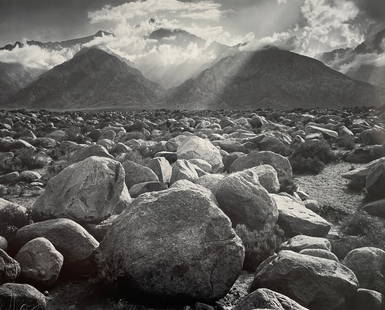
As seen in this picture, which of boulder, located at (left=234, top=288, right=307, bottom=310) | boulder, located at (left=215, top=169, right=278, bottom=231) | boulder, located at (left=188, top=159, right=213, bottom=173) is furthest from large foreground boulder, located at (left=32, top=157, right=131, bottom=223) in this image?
boulder, located at (left=188, top=159, right=213, bottom=173)

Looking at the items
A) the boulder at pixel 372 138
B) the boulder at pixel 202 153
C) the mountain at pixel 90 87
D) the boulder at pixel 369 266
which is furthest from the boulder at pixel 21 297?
the mountain at pixel 90 87

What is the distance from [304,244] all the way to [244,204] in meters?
1.10

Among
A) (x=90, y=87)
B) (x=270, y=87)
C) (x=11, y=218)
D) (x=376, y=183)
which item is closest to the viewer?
(x=11, y=218)

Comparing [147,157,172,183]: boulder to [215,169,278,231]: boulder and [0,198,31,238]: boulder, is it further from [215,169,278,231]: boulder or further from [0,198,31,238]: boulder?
[0,198,31,238]: boulder

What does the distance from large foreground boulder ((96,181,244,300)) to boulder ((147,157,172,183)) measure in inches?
169

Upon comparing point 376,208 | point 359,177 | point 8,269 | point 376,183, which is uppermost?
point 8,269

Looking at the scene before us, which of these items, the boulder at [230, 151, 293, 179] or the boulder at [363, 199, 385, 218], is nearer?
the boulder at [363, 199, 385, 218]

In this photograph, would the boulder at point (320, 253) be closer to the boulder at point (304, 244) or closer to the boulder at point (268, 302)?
the boulder at point (304, 244)

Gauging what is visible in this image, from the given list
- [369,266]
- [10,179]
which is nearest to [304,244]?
[369,266]

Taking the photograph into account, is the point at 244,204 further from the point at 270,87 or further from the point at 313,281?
the point at 270,87

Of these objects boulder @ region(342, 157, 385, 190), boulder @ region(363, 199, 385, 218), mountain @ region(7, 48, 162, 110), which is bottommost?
mountain @ region(7, 48, 162, 110)

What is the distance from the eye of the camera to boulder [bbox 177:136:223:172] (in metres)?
12.7

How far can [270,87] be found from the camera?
133m

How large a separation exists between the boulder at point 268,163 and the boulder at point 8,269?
6.93m
